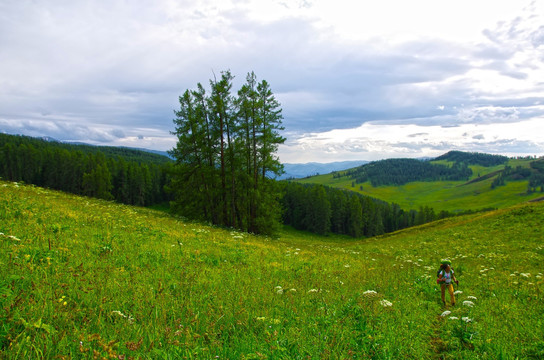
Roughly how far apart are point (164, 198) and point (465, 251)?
119 metres

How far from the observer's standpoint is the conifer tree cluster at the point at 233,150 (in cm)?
2583

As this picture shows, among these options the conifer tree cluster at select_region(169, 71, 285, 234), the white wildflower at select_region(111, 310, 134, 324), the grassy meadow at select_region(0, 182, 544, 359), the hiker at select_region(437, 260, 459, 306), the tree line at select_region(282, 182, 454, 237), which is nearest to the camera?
the grassy meadow at select_region(0, 182, 544, 359)

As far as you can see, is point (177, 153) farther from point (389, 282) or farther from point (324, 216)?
point (324, 216)

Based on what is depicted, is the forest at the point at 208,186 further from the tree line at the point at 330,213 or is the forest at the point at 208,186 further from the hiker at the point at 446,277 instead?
the hiker at the point at 446,277

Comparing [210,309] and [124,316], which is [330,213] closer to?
[210,309]

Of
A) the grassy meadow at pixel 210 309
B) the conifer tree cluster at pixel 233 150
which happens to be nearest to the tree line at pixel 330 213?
the conifer tree cluster at pixel 233 150

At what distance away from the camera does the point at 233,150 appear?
2686 centimetres

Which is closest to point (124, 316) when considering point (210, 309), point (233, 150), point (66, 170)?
point (210, 309)

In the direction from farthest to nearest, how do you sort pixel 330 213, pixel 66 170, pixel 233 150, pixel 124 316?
pixel 330 213 → pixel 66 170 → pixel 233 150 → pixel 124 316

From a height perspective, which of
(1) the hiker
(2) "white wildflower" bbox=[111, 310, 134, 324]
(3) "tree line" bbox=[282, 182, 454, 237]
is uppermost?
(2) "white wildflower" bbox=[111, 310, 134, 324]

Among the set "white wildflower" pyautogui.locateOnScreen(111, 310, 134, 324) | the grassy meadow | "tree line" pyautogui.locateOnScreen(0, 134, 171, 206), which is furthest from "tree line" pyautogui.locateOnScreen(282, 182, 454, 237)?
"white wildflower" pyautogui.locateOnScreen(111, 310, 134, 324)

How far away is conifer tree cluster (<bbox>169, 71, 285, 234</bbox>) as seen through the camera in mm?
25828

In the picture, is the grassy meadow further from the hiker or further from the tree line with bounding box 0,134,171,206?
the tree line with bounding box 0,134,171,206

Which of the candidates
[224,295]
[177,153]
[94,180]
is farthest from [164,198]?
[224,295]
